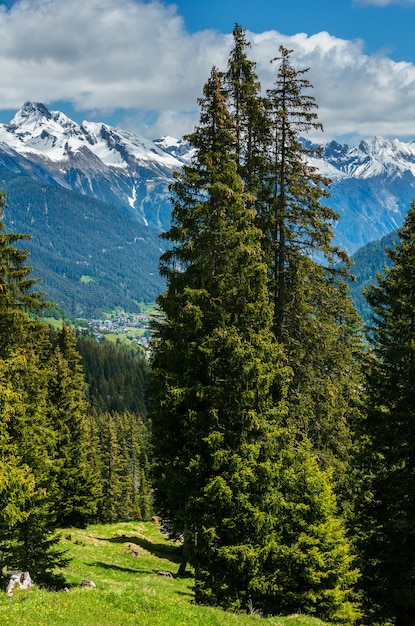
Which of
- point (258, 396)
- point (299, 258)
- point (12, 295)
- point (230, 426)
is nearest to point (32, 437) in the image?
point (12, 295)

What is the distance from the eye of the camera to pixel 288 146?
23.5 metres

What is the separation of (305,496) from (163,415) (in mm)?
6154

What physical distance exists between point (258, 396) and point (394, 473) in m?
6.36

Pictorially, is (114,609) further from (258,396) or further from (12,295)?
(12,295)

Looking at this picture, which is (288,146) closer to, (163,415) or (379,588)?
(163,415)

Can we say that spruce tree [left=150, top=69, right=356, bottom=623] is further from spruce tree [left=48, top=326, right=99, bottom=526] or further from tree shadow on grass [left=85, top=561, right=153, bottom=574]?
spruce tree [left=48, top=326, right=99, bottom=526]

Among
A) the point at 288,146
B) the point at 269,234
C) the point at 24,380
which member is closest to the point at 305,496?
the point at 269,234

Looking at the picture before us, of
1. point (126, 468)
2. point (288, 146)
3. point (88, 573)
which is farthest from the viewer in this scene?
point (126, 468)

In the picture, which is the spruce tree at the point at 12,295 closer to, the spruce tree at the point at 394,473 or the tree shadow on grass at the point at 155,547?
the spruce tree at the point at 394,473

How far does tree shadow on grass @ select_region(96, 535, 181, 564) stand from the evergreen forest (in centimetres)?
1399

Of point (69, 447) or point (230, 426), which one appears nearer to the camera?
point (230, 426)

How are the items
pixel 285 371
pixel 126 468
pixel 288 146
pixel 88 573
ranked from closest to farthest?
pixel 285 371
pixel 288 146
pixel 88 573
pixel 126 468

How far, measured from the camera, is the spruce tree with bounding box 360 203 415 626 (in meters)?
19.9

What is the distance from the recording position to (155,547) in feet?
131
